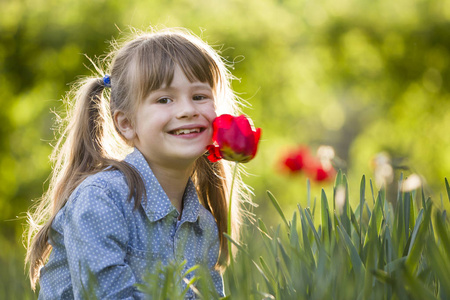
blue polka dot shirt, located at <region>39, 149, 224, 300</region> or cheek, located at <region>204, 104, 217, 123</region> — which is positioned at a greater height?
cheek, located at <region>204, 104, 217, 123</region>

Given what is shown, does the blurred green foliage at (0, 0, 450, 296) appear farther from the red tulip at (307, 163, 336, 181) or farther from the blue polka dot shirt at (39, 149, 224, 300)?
the blue polka dot shirt at (39, 149, 224, 300)

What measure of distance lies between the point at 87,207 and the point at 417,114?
18.8 feet

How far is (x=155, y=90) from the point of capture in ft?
5.37

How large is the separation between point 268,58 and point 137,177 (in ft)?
16.2

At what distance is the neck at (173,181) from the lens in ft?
5.60

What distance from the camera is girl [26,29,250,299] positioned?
56.0 inches

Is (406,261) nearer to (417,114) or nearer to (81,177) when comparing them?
(81,177)

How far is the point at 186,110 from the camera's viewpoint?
1573mm

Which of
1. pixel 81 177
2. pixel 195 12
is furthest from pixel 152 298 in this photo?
pixel 195 12

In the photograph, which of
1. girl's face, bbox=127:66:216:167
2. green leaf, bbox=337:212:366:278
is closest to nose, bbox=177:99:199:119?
girl's face, bbox=127:66:216:167

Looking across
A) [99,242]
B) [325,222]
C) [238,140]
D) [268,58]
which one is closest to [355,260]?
[325,222]

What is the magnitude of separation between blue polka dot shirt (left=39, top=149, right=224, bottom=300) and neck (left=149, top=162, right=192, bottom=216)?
0.03 metres

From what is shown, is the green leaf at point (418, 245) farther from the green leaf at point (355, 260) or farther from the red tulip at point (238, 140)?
the red tulip at point (238, 140)

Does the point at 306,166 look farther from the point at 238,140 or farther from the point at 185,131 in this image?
the point at 238,140
